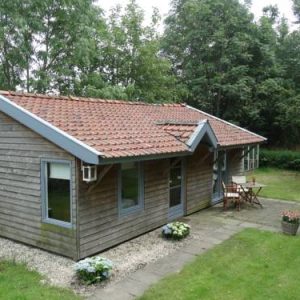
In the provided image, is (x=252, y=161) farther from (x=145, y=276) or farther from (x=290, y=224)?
(x=145, y=276)

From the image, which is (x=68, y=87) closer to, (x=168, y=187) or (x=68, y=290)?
(x=168, y=187)

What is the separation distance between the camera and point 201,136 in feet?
31.4

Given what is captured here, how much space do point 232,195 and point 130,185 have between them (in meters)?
4.36

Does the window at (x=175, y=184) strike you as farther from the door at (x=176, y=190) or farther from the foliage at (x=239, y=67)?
the foliage at (x=239, y=67)

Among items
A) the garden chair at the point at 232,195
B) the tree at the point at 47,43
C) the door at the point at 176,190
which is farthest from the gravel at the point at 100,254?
the tree at the point at 47,43

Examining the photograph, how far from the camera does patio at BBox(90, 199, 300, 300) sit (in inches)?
230

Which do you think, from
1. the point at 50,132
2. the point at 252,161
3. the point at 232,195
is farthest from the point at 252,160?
the point at 50,132

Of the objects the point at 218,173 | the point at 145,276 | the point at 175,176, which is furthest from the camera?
the point at 218,173

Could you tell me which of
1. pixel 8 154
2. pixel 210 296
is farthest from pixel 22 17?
pixel 210 296

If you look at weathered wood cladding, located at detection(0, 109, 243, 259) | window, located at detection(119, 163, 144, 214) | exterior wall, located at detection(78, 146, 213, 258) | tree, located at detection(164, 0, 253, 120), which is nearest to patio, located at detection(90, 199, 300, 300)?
exterior wall, located at detection(78, 146, 213, 258)

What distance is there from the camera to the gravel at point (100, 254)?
6.19m

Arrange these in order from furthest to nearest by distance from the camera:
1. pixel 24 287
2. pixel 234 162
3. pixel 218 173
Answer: pixel 234 162 < pixel 218 173 < pixel 24 287

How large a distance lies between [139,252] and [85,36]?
14163 mm

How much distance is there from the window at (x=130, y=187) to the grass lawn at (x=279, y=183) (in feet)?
23.9
